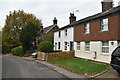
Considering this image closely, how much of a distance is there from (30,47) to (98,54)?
21.8m

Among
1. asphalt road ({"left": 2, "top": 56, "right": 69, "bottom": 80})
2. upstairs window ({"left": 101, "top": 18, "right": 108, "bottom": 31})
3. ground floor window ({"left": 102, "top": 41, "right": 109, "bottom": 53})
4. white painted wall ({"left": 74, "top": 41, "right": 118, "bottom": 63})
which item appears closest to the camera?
asphalt road ({"left": 2, "top": 56, "right": 69, "bottom": 80})

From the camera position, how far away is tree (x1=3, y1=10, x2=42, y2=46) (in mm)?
46250

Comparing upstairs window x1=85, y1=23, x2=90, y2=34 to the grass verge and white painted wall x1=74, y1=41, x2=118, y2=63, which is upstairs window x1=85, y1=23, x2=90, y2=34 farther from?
the grass verge

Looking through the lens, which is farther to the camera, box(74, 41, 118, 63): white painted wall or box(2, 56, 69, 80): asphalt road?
box(74, 41, 118, 63): white painted wall

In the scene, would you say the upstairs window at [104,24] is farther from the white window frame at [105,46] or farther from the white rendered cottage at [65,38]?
the white rendered cottage at [65,38]

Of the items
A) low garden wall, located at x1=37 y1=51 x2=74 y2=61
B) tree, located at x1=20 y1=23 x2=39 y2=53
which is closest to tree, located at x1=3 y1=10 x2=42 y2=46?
tree, located at x1=20 y1=23 x2=39 y2=53

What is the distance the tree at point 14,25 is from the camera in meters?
46.2

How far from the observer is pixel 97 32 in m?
18.9

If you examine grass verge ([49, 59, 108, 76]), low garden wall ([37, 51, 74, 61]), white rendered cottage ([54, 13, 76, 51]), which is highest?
white rendered cottage ([54, 13, 76, 51])

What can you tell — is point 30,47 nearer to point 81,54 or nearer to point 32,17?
point 32,17

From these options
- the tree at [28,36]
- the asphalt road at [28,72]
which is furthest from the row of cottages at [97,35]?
the tree at [28,36]

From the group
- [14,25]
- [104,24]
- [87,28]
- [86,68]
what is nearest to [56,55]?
[87,28]

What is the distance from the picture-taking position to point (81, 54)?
888 inches

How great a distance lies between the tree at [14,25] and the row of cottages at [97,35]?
875 inches
